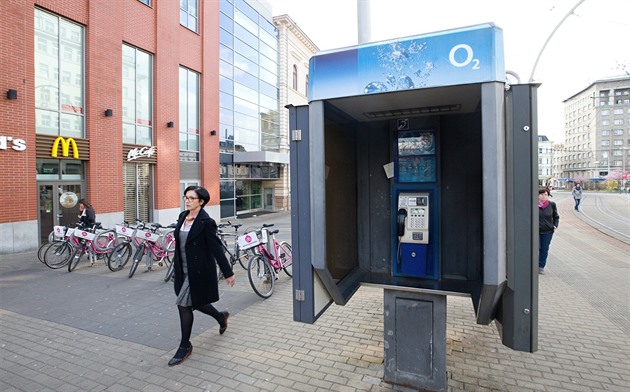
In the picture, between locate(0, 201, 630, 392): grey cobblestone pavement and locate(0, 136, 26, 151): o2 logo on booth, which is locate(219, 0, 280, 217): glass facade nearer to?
locate(0, 136, 26, 151): o2 logo on booth

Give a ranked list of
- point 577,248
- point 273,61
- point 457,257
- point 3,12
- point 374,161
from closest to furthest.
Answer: point 457,257
point 374,161
point 3,12
point 577,248
point 273,61

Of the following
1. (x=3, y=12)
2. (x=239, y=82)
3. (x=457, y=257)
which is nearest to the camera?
(x=457, y=257)

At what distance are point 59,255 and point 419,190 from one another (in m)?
8.14

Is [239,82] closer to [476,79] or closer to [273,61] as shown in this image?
[273,61]

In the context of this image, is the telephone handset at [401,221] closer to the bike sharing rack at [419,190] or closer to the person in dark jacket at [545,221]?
the bike sharing rack at [419,190]

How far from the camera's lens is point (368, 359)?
348 cm

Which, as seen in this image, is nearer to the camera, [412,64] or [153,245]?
[412,64]

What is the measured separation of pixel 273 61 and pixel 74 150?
15999mm

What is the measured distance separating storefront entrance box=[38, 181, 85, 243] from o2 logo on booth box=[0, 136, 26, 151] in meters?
1.21

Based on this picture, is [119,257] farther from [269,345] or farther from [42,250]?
[269,345]

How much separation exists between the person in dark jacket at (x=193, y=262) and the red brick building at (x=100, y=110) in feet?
27.8

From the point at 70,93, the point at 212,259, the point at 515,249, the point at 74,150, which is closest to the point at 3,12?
the point at 70,93

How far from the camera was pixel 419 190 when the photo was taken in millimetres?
3203

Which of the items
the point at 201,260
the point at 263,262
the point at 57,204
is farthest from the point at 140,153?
the point at 201,260
